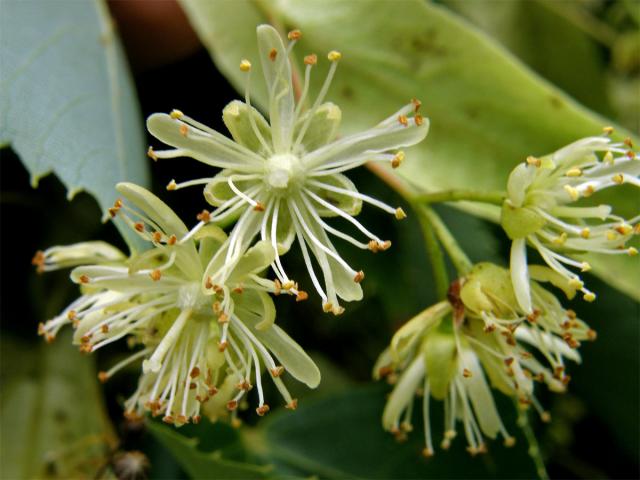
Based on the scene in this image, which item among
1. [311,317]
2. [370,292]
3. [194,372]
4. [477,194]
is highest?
[477,194]

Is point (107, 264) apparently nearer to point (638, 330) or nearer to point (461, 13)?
point (638, 330)

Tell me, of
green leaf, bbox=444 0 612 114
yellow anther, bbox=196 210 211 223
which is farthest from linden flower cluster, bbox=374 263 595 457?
green leaf, bbox=444 0 612 114

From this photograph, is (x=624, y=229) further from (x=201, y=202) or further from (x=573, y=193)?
(x=201, y=202)

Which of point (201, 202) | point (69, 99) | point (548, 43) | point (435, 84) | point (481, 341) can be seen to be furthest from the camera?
point (548, 43)

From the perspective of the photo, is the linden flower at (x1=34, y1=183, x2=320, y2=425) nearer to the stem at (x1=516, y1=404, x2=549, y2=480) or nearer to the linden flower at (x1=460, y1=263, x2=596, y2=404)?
the linden flower at (x1=460, y1=263, x2=596, y2=404)

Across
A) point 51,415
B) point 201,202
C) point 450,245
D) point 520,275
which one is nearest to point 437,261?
point 450,245

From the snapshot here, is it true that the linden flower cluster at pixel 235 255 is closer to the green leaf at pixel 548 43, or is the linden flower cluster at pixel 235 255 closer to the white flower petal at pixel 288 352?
the white flower petal at pixel 288 352

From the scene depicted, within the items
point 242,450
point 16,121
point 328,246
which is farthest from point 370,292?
point 16,121
